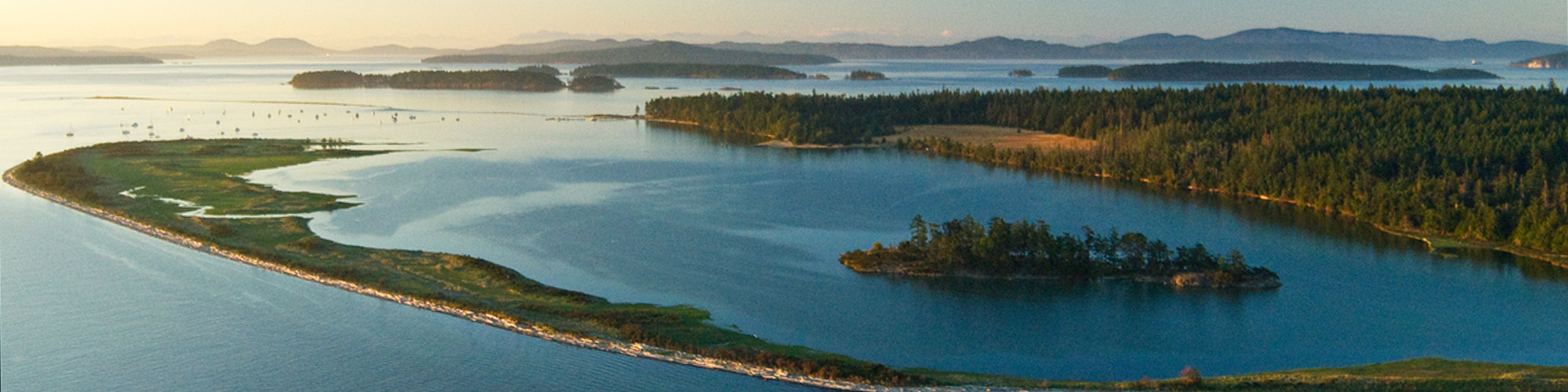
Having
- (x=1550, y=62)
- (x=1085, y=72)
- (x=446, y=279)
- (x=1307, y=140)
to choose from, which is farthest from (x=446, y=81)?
(x=1550, y=62)

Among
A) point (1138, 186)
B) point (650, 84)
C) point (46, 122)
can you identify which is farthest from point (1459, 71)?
point (46, 122)

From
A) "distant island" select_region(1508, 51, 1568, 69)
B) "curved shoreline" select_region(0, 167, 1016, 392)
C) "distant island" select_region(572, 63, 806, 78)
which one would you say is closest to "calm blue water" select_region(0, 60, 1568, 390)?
"curved shoreline" select_region(0, 167, 1016, 392)

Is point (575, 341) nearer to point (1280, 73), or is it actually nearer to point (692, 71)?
point (1280, 73)

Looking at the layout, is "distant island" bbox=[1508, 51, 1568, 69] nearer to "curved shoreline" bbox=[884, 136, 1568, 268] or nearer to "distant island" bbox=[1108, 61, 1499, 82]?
"distant island" bbox=[1108, 61, 1499, 82]

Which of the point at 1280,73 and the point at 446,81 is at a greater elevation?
the point at 1280,73

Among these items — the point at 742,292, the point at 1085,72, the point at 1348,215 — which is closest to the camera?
the point at 742,292

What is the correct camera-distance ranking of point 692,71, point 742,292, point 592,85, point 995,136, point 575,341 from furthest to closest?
point 692,71, point 592,85, point 995,136, point 742,292, point 575,341

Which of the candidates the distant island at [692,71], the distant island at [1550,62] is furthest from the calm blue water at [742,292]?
the distant island at [1550,62]
